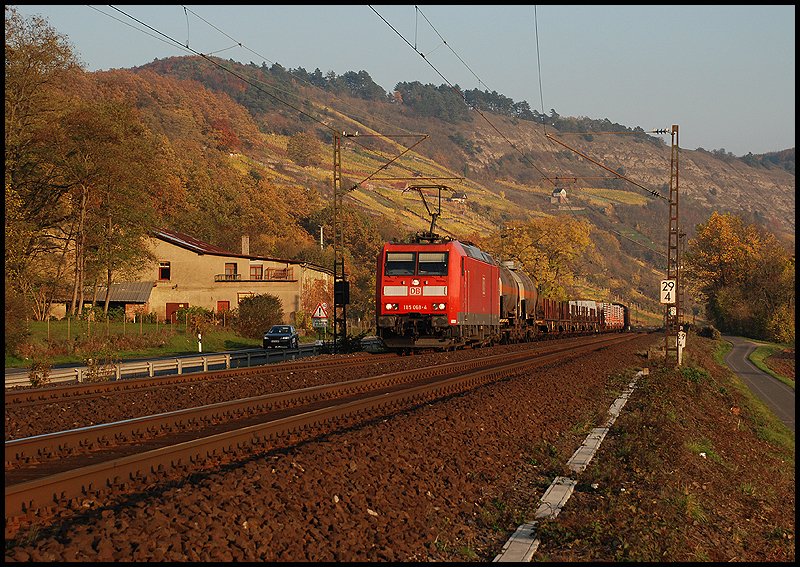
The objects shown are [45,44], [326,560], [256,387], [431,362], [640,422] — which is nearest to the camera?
[326,560]

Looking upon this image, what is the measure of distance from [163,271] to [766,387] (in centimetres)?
4196

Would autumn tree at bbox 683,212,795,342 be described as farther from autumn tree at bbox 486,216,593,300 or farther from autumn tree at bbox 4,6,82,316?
autumn tree at bbox 4,6,82,316

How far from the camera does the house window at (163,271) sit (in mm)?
67525

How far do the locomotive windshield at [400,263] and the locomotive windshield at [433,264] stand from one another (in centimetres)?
30

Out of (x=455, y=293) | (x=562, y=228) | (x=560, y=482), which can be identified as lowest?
(x=560, y=482)

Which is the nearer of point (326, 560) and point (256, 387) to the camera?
point (326, 560)

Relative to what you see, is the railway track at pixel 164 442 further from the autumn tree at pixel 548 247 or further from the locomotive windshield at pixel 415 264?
the autumn tree at pixel 548 247

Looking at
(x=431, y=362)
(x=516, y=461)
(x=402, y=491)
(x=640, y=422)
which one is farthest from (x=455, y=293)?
(x=402, y=491)

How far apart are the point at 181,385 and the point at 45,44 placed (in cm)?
2988

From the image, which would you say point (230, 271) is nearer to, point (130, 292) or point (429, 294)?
point (130, 292)

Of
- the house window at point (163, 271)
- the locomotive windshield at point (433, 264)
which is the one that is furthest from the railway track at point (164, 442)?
the house window at point (163, 271)

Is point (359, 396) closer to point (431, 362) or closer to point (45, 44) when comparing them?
point (431, 362)

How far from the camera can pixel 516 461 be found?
38.5ft

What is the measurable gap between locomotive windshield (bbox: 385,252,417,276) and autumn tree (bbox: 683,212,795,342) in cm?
7135
